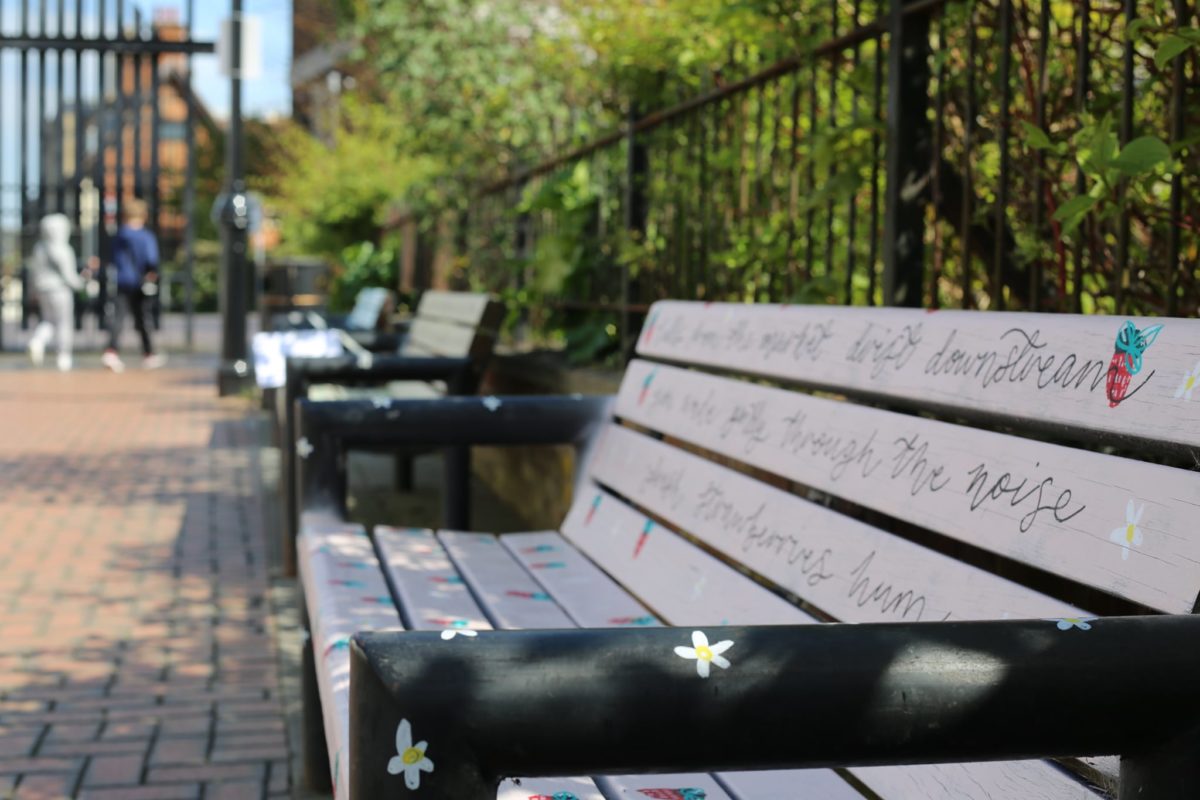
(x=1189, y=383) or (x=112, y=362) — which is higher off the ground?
(x=1189, y=383)

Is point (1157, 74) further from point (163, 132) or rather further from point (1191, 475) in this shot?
point (163, 132)

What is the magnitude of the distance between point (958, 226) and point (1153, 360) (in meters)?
1.76

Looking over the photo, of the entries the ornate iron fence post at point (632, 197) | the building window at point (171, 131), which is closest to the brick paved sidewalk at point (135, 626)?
the ornate iron fence post at point (632, 197)

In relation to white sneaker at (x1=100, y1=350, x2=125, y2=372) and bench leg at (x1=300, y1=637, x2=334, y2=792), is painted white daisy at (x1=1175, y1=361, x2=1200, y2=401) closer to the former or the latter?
bench leg at (x1=300, y1=637, x2=334, y2=792)

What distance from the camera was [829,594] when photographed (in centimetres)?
217

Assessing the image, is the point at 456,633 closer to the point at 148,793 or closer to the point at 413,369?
the point at 148,793

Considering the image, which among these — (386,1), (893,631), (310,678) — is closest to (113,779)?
(310,678)

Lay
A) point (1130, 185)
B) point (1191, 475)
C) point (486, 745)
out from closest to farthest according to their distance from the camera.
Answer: point (486, 745) → point (1191, 475) → point (1130, 185)

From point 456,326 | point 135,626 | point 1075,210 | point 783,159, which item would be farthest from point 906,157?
point 456,326

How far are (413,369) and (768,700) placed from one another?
14.6 ft

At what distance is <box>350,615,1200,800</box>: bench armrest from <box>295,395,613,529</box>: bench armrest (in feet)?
7.71

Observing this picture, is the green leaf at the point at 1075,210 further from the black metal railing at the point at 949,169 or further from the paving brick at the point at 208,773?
the paving brick at the point at 208,773

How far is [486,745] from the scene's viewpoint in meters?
1.15

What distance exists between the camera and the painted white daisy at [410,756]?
3.75 ft
